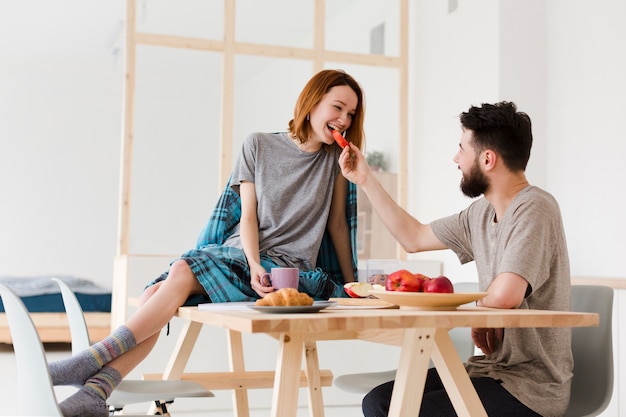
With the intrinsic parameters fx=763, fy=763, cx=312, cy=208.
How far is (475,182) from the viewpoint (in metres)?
1.95

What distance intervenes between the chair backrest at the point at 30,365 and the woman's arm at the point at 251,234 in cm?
80

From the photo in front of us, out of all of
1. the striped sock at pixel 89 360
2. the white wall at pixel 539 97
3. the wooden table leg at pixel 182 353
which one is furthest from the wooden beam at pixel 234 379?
the white wall at pixel 539 97

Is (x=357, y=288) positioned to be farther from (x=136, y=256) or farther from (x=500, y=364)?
(x=136, y=256)

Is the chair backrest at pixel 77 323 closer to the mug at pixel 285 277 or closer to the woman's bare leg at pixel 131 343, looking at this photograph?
the woman's bare leg at pixel 131 343

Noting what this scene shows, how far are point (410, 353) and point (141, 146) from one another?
3.32m

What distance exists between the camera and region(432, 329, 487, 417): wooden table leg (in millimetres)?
1489

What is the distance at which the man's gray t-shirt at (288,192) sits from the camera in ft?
7.59

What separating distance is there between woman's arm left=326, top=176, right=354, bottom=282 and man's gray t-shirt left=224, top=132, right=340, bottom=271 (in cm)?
3

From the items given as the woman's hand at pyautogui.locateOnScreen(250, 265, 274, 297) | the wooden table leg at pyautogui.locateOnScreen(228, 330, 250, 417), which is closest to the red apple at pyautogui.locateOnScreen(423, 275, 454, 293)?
the woman's hand at pyautogui.locateOnScreen(250, 265, 274, 297)

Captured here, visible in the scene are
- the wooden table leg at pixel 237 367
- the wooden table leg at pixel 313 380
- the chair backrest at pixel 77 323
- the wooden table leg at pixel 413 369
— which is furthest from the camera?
the wooden table leg at pixel 237 367

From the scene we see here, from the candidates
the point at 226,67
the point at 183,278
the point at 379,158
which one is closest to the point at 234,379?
the point at 183,278

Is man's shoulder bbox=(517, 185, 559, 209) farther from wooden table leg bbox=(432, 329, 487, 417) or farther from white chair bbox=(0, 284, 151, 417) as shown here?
white chair bbox=(0, 284, 151, 417)

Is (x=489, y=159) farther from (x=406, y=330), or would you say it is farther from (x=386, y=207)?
(x=406, y=330)

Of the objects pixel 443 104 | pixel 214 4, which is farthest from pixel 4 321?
pixel 443 104
